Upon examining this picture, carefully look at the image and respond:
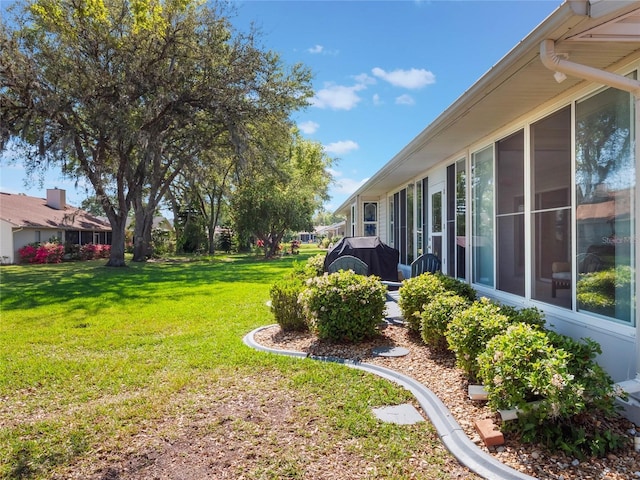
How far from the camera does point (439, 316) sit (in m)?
4.00

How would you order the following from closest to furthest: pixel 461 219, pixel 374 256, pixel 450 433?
pixel 450 433, pixel 461 219, pixel 374 256

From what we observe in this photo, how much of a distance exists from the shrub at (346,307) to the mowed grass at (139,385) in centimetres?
65

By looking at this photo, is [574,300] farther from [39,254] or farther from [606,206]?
[39,254]

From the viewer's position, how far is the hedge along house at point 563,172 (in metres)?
2.83

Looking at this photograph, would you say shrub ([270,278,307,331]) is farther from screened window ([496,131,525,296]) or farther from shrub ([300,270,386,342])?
screened window ([496,131,525,296])

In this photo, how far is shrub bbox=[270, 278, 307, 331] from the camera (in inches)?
215

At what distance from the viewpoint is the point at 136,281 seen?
12.5m

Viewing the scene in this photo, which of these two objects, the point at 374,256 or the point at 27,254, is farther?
A: the point at 27,254

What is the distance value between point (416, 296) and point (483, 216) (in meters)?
2.03

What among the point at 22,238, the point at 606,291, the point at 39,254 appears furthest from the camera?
the point at 22,238

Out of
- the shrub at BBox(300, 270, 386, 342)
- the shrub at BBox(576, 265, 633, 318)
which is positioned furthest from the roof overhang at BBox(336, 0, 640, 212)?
the shrub at BBox(300, 270, 386, 342)

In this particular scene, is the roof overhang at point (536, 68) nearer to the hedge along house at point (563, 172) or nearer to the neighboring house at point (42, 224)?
the hedge along house at point (563, 172)

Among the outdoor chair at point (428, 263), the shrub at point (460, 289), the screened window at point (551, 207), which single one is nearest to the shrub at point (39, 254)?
the outdoor chair at point (428, 263)

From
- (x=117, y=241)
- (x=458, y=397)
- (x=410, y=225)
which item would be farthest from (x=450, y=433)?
(x=117, y=241)
